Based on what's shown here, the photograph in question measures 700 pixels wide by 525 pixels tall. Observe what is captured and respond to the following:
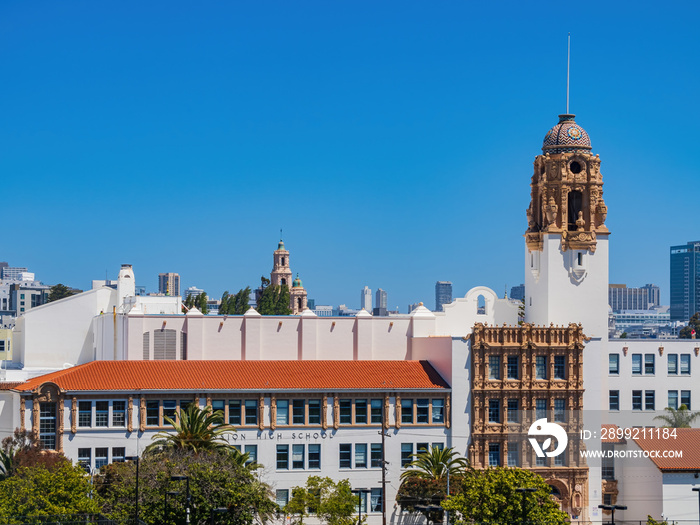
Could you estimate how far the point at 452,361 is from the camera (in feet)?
300

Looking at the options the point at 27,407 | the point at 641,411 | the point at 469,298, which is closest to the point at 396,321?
the point at 469,298

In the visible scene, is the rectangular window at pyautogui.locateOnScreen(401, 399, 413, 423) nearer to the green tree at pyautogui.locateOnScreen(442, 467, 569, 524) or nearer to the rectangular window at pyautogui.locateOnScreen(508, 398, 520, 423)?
the rectangular window at pyautogui.locateOnScreen(508, 398, 520, 423)

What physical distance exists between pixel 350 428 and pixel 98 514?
91.7ft

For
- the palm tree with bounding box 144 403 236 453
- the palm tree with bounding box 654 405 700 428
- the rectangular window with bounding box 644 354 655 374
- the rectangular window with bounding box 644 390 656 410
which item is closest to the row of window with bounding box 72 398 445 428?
the palm tree with bounding box 144 403 236 453

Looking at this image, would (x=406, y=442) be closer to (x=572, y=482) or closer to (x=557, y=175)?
(x=572, y=482)

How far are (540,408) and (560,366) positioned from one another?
3861 millimetres

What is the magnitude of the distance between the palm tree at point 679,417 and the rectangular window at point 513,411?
17.6m

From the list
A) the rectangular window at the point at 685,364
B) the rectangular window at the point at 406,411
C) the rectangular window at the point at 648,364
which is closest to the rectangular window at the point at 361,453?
the rectangular window at the point at 406,411

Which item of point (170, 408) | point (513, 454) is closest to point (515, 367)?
point (513, 454)

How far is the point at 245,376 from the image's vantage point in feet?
296

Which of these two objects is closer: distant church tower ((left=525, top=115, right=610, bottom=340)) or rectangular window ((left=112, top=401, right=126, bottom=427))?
rectangular window ((left=112, top=401, right=126, bottom=427))

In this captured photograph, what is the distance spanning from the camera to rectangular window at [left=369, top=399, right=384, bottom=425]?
8994 cm

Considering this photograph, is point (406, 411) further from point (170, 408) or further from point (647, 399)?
point (647, 399)

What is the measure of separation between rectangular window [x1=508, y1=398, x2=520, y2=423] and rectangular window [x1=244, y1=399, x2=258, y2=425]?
1994 cm
